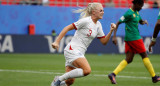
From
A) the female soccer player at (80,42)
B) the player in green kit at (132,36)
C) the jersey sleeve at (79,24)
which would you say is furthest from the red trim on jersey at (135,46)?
the jersey sleeve at (79,24)

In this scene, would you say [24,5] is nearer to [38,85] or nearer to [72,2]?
[72,2]

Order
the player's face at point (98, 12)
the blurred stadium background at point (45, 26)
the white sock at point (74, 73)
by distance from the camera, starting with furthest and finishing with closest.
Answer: the blurred stadium background at point (45, 26)
the player's face at point (98, 12)
the white sock at point (74, 73)

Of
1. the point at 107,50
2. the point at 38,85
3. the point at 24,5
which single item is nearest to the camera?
the point at 38,85

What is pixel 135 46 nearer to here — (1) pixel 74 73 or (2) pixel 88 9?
(2) pixel 88 9

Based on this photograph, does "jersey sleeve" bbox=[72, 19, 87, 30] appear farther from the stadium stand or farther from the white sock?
the stadium stand

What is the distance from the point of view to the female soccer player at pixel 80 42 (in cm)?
728

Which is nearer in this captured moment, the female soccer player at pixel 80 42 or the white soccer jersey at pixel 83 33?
the female soccer player at pixel 80 42

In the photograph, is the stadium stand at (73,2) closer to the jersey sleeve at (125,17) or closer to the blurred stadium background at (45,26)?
the blurred stadium background at (45,26)

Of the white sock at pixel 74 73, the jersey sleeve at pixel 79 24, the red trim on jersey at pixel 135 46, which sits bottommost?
the red trim on jersey at pixel 135 46

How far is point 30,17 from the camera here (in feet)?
78.6

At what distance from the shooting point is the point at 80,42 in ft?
24.8

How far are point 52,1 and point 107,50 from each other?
530 centimetres

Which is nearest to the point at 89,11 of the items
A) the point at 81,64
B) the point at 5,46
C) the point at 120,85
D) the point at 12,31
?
the point at 81,64

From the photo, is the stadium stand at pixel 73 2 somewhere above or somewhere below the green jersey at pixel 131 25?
below
